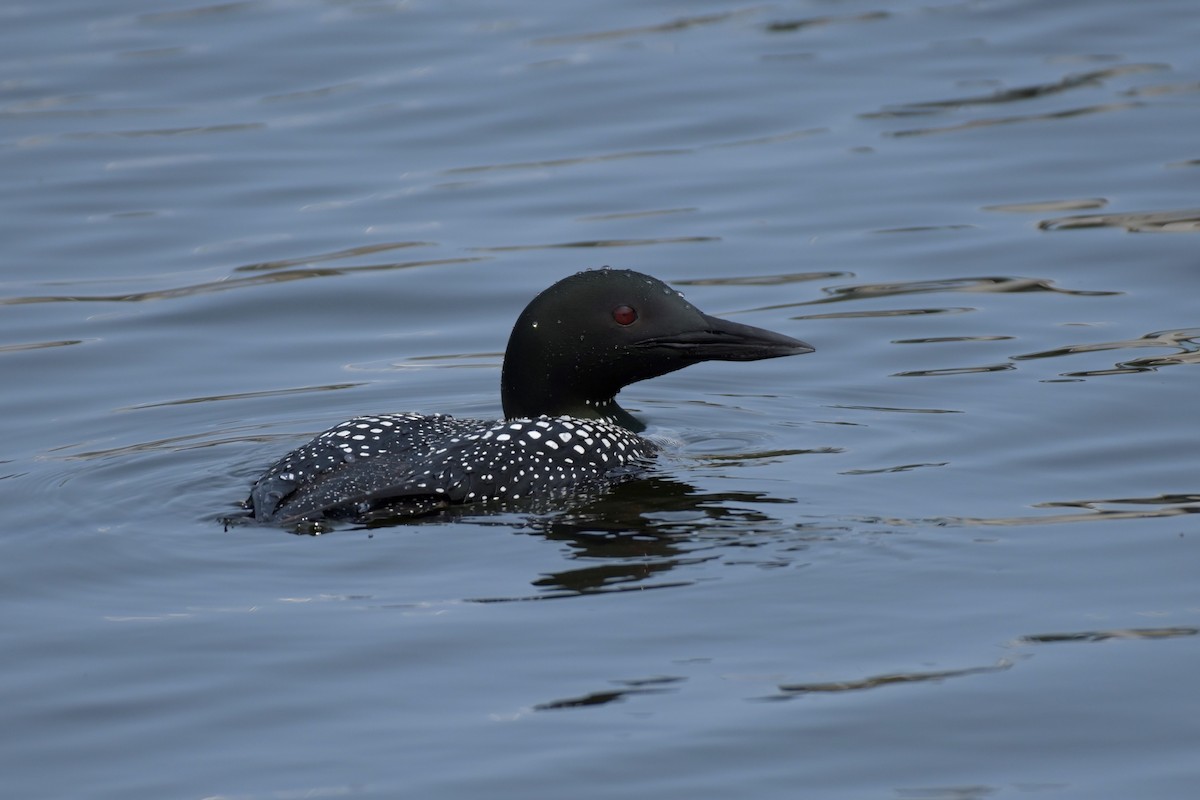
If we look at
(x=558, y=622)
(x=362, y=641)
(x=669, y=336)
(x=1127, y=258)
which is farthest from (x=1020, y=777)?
(x=1127, y=258)

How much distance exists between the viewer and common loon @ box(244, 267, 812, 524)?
5.41m

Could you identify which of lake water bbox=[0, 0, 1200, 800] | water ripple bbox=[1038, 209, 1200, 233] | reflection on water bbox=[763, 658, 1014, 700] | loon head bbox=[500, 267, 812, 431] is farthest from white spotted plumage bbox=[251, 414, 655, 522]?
water ripple bbox=[1038, 209, 1200, 233]

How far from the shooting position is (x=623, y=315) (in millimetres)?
6191

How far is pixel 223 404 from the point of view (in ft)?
23.3

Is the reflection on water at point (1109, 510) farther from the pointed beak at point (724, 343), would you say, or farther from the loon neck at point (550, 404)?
the loon neck at point (550, 404)

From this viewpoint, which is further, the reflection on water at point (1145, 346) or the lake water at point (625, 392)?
the reflection on water at point (1145, 346)

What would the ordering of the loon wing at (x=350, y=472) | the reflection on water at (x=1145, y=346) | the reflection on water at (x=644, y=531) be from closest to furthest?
the reflection on water at (x=644, y=531)
the loon wing at (x=350, y=472)
the reflection on water at (x=1145, y=346)

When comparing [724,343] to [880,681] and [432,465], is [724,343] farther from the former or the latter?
[880,681]

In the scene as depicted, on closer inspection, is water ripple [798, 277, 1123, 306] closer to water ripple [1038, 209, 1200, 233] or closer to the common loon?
water ripple [1038, 209, 1200, 233]

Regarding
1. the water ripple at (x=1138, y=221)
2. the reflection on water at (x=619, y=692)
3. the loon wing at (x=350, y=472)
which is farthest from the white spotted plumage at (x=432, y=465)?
the water ripple at (x=1138, y=221)

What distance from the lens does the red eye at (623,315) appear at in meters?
6.19

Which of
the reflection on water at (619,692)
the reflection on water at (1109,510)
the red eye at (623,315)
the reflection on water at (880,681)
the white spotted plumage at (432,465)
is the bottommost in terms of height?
the reflection on water at (880,681)

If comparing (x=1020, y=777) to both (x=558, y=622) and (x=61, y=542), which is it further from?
(x=61, y=542)

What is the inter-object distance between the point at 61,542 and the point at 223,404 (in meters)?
1.78
